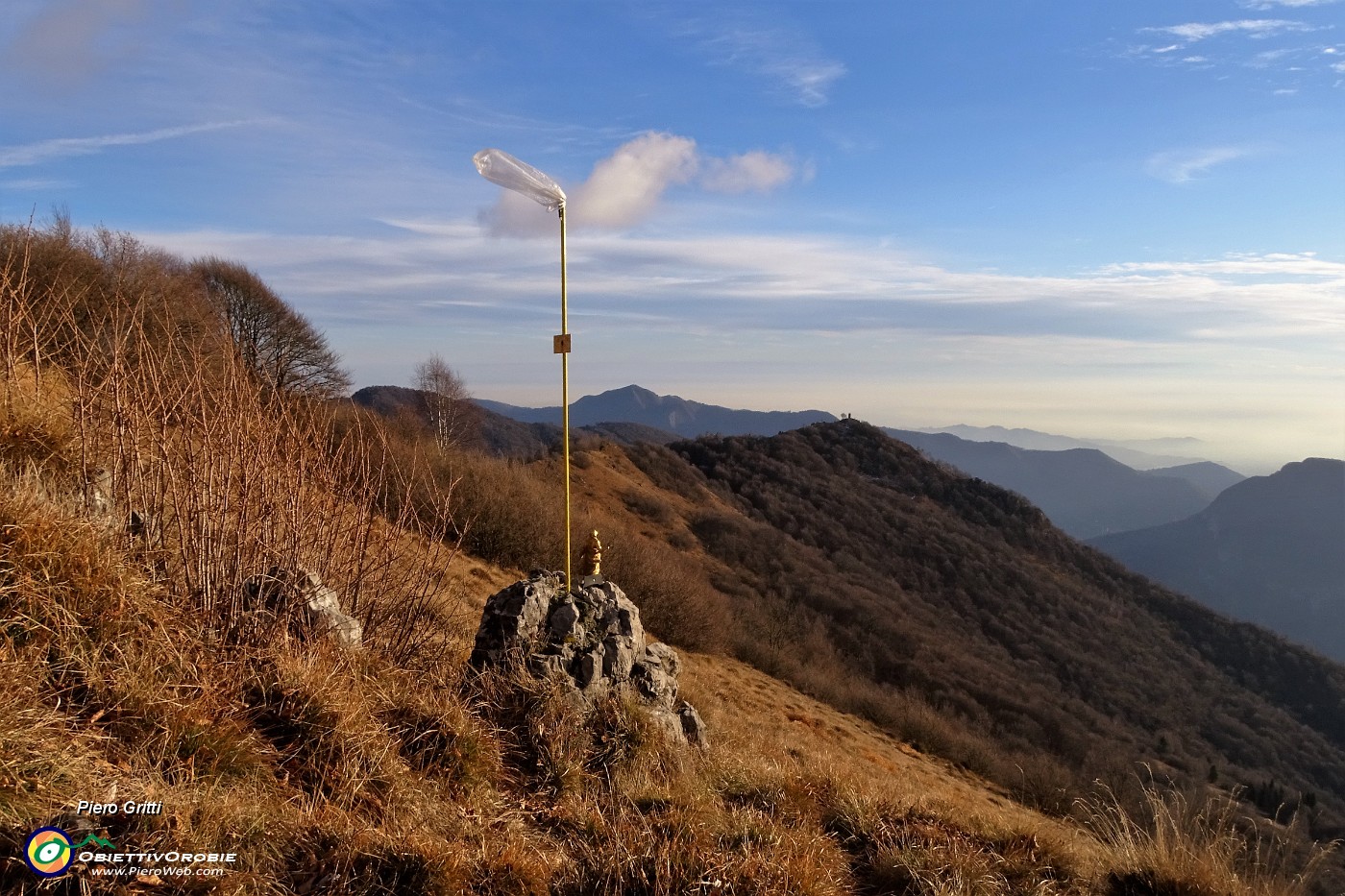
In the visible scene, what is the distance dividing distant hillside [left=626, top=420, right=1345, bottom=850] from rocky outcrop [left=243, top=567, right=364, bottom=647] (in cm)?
1931

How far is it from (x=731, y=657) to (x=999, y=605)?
2457 cm

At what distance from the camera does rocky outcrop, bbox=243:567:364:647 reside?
462cm

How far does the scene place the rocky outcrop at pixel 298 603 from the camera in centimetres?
462

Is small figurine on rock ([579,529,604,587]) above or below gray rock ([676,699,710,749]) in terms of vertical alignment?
above

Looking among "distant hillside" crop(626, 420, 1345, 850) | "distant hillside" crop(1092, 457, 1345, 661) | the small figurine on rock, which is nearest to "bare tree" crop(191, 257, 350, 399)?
"distant hillside" crop(626, 420, 1345, 850)

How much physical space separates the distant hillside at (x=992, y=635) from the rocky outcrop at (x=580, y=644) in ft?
54.7

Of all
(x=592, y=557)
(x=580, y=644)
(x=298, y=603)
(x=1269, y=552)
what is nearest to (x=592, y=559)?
(x=592, y=557)

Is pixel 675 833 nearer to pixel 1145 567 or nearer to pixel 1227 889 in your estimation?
pixel 1227 889

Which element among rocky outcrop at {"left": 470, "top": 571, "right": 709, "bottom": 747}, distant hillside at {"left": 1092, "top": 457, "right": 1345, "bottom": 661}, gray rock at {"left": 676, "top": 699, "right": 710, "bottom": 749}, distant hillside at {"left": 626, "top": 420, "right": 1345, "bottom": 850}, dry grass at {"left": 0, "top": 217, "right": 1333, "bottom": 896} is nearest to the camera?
dry grass at {"left": 0, "top": 217, "right": 1333, "bottom": 896}

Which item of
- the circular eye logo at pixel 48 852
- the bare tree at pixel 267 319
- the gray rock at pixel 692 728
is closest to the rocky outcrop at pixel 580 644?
the gray rock at pixel 692 728

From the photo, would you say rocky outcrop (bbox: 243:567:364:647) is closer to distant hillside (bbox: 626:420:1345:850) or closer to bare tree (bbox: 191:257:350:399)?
distant hillside (bbox: 626:420:1345:850)

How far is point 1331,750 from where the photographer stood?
37750mm

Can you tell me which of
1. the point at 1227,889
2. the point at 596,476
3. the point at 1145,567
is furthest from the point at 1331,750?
the point at 1145,567

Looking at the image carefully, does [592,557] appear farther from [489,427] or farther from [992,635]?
[489,427]
